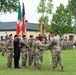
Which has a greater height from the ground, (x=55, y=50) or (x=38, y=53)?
(x=55, y=50)

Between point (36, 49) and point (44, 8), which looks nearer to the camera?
point (36, 49)

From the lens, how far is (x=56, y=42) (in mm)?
18578

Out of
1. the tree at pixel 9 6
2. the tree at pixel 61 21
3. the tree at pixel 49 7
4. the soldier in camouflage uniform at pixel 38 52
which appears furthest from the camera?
the tree at pixel 61 21

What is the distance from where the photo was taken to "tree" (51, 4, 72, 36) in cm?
6800

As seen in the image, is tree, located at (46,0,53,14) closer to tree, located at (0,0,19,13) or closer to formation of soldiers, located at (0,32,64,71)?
tree, located at (0,0,19,13)

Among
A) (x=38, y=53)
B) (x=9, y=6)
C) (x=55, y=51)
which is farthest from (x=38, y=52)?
(x=9, y=6)

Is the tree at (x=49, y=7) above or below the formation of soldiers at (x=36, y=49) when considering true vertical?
above

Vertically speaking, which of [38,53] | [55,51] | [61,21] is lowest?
[38,53]

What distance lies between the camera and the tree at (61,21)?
6800 cm

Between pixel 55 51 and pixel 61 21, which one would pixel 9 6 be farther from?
pixel 55 51

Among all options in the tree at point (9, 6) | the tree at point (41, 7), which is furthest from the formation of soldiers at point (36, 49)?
the tree at point (41, 7)

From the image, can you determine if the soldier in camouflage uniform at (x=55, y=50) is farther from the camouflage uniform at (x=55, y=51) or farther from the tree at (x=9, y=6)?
the tree at (x=9, y=6)

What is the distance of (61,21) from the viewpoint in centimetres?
6912

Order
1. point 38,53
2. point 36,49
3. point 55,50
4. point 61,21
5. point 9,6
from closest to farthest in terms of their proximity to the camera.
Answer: point 55,50
point 38,53
point 36,49
point 9,6
point 61,21
